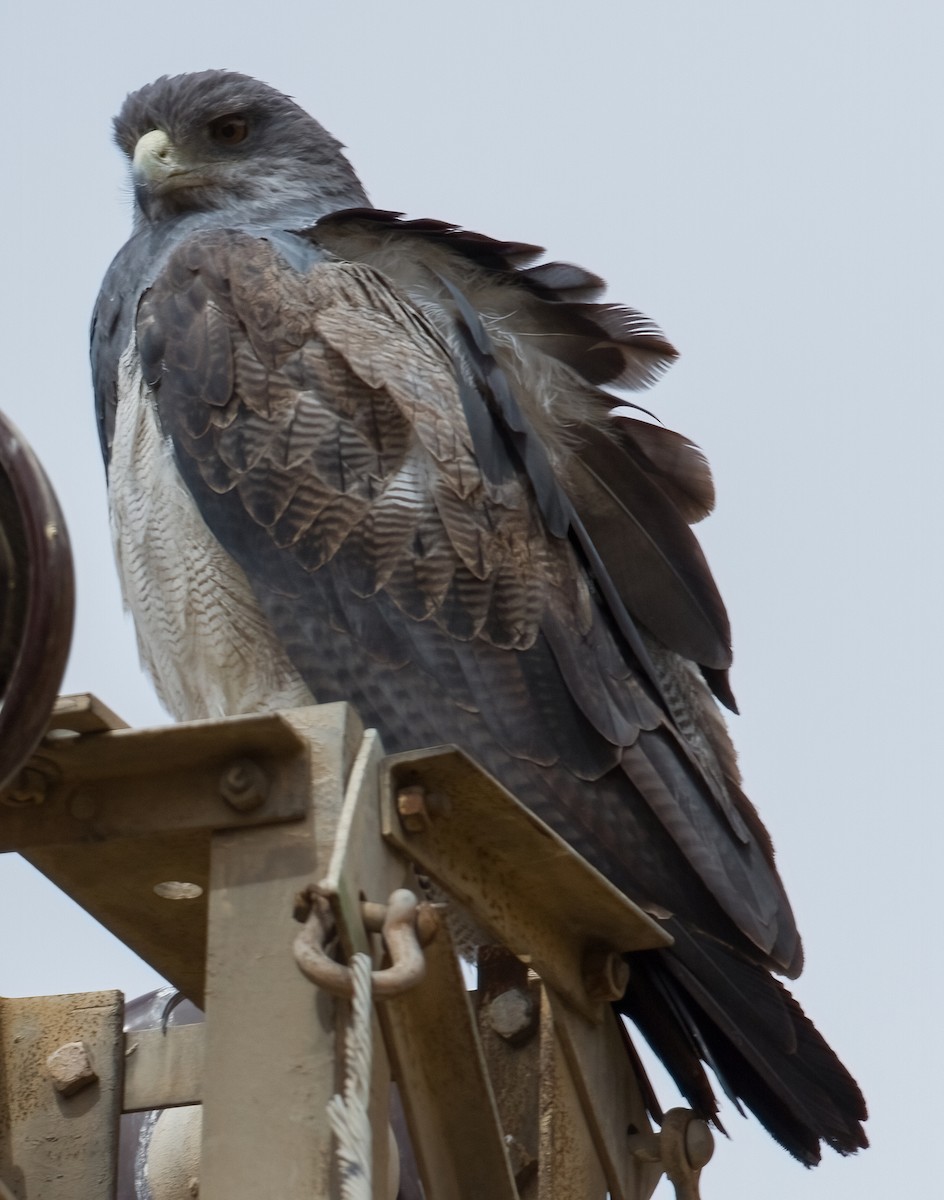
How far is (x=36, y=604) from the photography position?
247 cm

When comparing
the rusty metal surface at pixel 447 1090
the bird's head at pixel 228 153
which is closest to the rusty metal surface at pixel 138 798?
the rusty metal surface at pixel 447 1090

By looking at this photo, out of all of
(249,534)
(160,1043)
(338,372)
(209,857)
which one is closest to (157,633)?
(249,534)

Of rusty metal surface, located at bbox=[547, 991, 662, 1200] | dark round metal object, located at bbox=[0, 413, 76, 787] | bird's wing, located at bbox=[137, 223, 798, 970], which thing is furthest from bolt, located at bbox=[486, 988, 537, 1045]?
dark round metal object, located at bbox=[0, 413, 76, 787]

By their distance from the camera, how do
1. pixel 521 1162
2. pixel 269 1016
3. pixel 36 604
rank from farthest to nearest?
pixel 521 1162, pixel 269 1016, pixel 36 604

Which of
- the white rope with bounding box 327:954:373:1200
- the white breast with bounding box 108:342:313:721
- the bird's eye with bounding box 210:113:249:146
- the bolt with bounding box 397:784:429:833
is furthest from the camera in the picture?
the bird's eye with bounding box 210:113:249:146

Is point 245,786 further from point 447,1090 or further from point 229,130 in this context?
point 229,130

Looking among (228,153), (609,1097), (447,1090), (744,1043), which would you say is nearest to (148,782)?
(447,1090)

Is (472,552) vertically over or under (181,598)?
over

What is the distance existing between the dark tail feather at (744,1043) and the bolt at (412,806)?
57.1 inches

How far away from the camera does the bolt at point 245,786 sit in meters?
2.81

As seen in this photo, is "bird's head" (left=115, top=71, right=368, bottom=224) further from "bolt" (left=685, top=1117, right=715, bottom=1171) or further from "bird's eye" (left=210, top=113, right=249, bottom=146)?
"bolt" (left=685, top=1117, right=715, bottom=1171)

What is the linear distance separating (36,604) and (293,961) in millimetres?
623

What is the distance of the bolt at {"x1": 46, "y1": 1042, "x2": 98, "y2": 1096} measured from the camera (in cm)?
346

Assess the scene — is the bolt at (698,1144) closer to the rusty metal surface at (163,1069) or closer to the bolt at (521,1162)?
the bolt at (521,1162)
